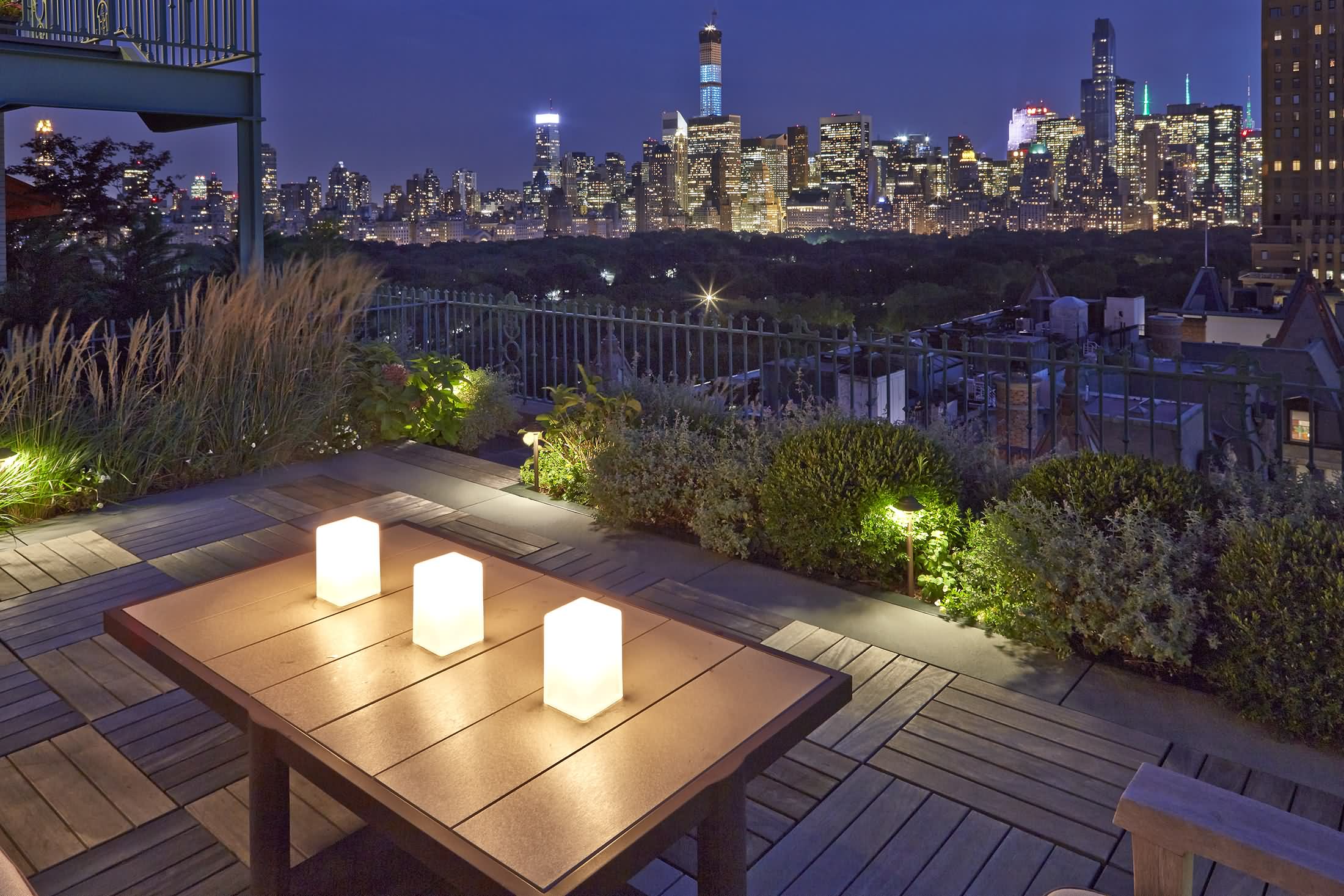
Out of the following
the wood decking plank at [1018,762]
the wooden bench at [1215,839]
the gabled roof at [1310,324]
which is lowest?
the wood decking plank at [1018,762]

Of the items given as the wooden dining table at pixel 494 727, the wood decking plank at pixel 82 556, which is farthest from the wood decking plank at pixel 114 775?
the wood decking plank at pixel 82 556

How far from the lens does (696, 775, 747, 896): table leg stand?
1710 mm

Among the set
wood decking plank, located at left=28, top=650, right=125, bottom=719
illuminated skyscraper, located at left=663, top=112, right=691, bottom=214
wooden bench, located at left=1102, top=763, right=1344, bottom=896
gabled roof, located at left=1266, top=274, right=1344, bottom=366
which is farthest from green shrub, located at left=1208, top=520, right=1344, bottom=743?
illuminated skyscraper, located at left=663, top=112, right=691, bottom=214

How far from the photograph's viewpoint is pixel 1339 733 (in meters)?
2.71

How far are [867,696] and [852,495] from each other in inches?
41.9

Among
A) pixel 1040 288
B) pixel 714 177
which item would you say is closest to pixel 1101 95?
pixel 714 177

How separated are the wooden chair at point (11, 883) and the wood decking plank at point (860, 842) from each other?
4.77ft

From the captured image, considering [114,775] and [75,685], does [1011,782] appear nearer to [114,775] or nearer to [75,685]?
[114,775]

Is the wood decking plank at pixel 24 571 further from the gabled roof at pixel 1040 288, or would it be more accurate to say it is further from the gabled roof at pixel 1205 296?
the gabled roof at pixel 1205 296

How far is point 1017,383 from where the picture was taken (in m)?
9.24

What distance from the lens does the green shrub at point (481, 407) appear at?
6781mm

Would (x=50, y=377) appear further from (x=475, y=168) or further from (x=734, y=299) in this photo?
(x=475, y=168)

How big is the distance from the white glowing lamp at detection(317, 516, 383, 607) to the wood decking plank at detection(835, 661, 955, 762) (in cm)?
140

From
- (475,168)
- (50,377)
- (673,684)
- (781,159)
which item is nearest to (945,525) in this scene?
(673,684)
